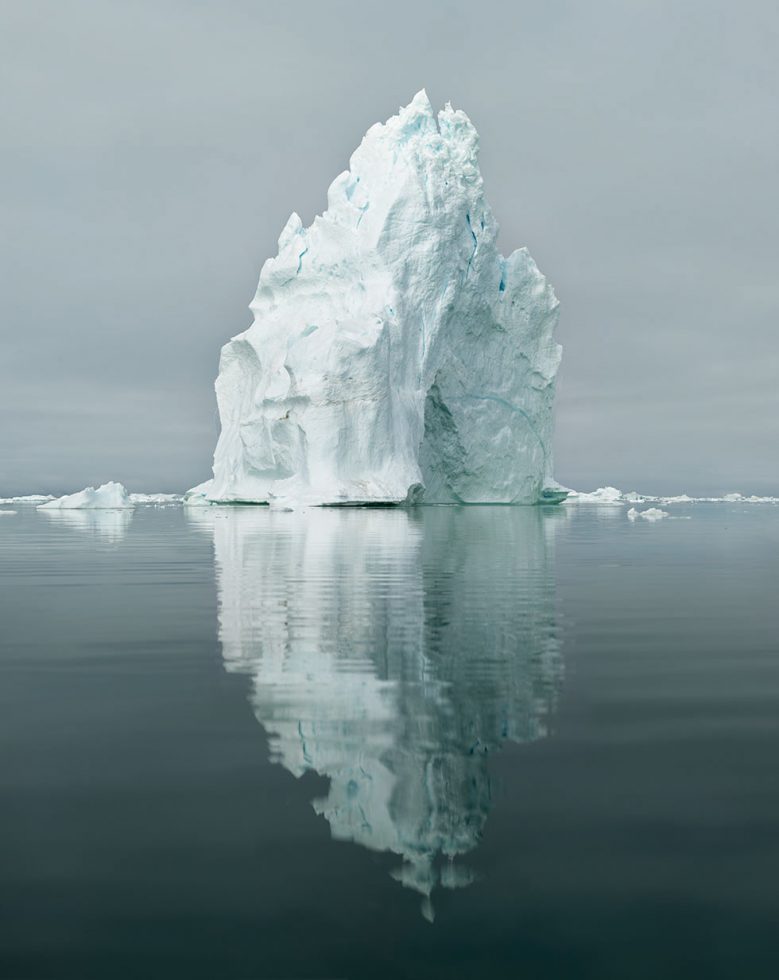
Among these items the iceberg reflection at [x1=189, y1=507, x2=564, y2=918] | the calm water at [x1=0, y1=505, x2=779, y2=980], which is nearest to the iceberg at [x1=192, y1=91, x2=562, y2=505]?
the iceberg reflection at [x1=189, y1=507, x2=564, y2=918]

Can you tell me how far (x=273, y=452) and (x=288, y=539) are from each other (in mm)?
18324

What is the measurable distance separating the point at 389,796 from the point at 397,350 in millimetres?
31963

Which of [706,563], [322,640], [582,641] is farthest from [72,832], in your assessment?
[706,563]

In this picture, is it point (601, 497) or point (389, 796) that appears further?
point (601, 497)

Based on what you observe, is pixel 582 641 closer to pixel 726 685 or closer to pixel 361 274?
pixel 726 685

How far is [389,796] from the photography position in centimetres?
289

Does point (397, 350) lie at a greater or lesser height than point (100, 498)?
greater

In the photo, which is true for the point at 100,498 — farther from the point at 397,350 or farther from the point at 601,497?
the point at 601,497

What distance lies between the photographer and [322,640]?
580cm

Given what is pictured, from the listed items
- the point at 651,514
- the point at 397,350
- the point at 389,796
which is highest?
the point at 397,350

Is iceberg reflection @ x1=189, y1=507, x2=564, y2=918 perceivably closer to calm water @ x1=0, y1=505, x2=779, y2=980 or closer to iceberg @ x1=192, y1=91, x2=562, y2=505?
calm water @ x1=0, y1=505, x2=779, y2=980

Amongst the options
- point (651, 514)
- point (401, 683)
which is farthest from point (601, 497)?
point (401, 683)

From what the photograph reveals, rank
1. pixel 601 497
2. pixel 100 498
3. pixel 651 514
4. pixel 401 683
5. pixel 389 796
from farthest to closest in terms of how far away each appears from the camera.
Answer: pixel 601 497, pixel 100 498, pixel 651 514, pixel 401 683, pixel 389 796

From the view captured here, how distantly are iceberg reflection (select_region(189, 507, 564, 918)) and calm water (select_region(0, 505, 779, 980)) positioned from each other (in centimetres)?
Answer: 2
